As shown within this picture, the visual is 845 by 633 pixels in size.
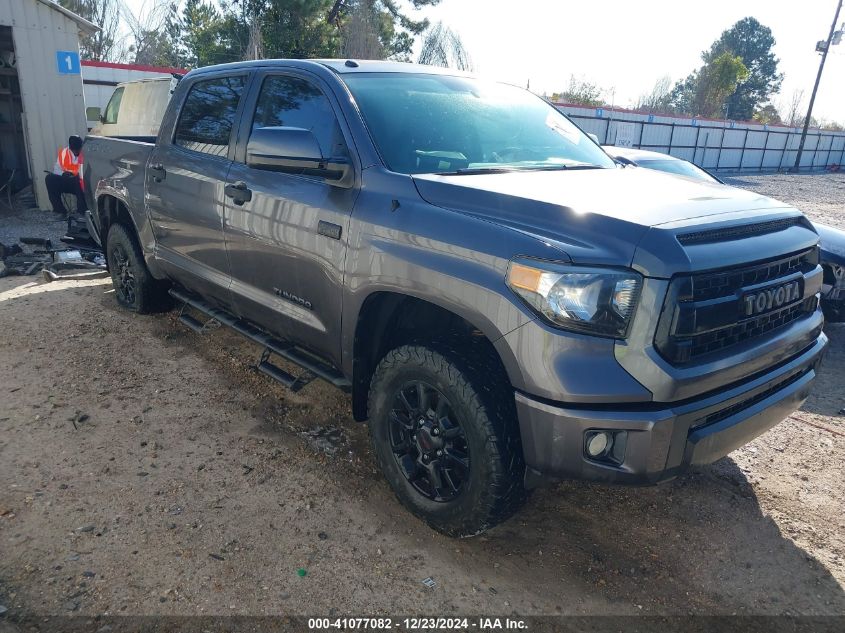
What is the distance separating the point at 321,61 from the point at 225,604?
2760 mm

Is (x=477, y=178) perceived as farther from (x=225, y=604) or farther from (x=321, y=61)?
(x=225, y=604)

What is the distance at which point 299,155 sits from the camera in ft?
9.66

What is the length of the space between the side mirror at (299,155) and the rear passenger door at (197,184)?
3.00 feet

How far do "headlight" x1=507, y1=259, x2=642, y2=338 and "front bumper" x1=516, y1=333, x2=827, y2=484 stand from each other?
0.29 m

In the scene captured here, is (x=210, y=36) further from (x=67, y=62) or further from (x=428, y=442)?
(x=428, y=442)

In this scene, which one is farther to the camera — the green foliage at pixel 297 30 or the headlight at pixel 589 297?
the green foliage at pixel 297 30

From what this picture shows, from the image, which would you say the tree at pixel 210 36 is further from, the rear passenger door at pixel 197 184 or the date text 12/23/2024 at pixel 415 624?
the date text 12/23/2024 at pixel 415 624

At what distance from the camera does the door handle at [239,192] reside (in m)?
3.62

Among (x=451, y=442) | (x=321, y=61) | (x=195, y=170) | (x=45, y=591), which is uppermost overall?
(x=321, y=61)

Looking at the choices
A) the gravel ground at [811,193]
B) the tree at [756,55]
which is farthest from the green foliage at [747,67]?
the gravel ground at [811,193]

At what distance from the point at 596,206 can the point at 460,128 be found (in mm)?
1163

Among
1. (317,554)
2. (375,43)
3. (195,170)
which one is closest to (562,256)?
(317,554)

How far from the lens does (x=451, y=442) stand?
2.72 m

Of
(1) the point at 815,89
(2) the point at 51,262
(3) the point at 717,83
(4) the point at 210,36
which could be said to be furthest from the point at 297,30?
(3) the point at 717,83
